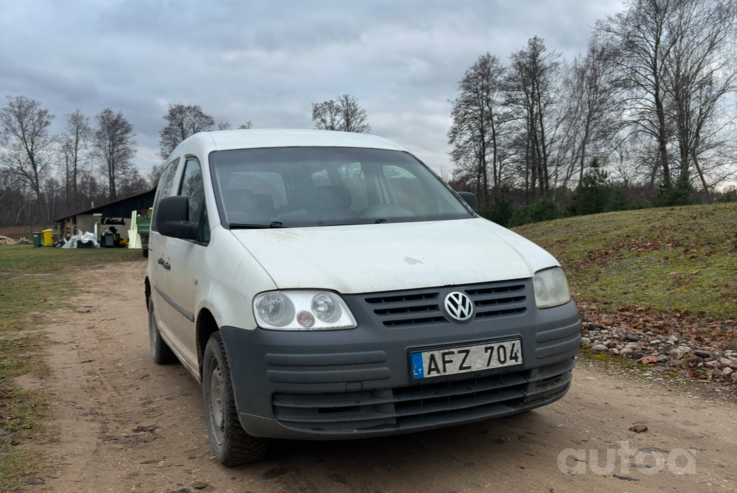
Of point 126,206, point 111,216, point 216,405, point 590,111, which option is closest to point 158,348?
point 216,405

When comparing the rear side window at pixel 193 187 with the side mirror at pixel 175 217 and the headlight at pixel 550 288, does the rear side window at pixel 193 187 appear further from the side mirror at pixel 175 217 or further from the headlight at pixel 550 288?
the headlight at pixel 550 288

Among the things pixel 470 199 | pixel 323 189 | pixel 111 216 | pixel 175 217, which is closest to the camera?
pixel 175 217

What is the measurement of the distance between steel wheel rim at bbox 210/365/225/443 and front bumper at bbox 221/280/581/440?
0.43 meters

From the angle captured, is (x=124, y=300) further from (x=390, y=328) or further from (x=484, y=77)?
(x=484, y=77)

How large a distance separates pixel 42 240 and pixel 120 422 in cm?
5275

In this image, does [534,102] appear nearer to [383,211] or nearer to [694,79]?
[694,79]

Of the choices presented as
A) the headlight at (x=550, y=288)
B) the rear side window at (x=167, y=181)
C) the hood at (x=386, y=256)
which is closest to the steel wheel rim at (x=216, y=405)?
the hood at (x=386, y=256)

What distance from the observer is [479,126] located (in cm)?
4075

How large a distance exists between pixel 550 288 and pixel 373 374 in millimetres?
1181

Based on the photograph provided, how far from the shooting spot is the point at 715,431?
3.72 metres

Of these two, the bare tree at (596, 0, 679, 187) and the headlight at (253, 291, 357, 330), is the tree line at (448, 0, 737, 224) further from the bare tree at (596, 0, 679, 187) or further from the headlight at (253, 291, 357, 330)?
the headlight at (253, 291, 357, 330)

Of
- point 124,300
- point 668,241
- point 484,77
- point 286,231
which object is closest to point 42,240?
point 484,77

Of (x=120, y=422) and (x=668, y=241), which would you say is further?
(x=668, y=241)

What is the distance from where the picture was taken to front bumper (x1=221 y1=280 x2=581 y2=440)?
8.95 feet
